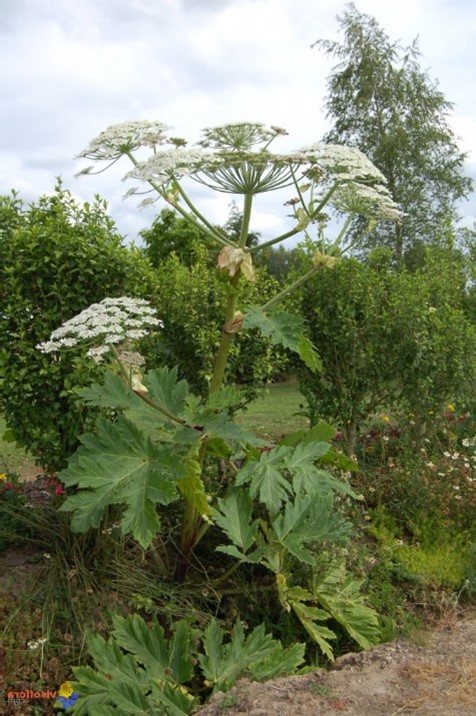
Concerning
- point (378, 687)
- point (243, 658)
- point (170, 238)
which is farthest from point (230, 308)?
point (170, 238)

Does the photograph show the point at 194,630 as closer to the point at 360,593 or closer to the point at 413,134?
the point at 360,593

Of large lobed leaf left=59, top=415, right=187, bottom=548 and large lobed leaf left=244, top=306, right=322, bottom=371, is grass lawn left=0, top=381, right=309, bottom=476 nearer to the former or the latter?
large lobed leaf left=244, top=306, right=322, bottom=371

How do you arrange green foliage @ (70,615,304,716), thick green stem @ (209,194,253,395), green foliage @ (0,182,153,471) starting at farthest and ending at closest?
green foliage @ (0,182,153,471) < thick green stem @ (209,194,253,395) < green foliage @ (70,615,304,716)

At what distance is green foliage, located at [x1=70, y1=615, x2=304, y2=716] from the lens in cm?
354

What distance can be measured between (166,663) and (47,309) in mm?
2477

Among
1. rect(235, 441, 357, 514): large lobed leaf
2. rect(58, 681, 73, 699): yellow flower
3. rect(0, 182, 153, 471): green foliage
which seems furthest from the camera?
rect(0, 182, 153, 471): green foliage

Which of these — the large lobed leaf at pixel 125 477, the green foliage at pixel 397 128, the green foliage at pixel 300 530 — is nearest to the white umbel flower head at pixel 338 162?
the green foliage at pixel 300 530

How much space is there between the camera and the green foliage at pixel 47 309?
5.00m

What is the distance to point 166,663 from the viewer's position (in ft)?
12.2

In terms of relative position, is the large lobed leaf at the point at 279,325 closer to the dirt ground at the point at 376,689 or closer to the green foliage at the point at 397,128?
the dirt ground at the point at 376,689

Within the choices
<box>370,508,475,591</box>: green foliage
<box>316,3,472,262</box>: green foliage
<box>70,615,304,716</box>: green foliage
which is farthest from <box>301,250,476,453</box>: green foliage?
<box>316,3,472,262</box>: green foliage

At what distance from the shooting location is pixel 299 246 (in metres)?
7.08

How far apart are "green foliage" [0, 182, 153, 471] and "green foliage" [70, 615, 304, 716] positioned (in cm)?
171

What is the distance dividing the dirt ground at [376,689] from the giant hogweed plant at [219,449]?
195mm
